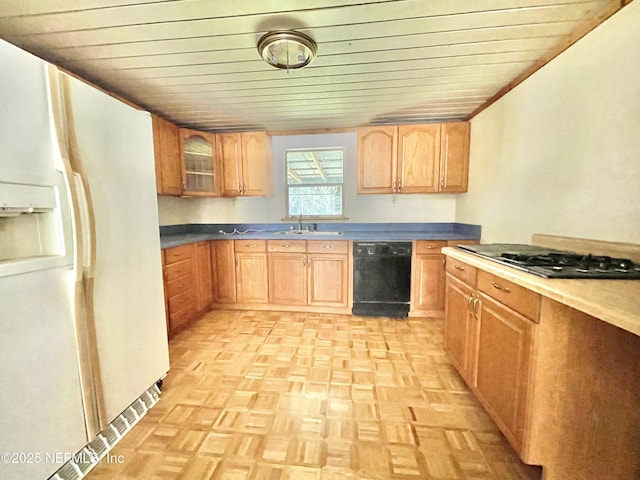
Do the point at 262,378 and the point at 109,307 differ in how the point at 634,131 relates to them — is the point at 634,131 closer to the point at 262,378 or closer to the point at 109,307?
the point at 262,378

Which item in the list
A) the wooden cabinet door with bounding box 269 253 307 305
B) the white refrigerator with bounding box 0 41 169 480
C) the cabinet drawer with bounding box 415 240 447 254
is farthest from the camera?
the wooden cabinet door with bounding box 269 253 307 305

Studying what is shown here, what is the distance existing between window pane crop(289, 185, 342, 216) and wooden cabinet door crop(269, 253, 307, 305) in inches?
32.7

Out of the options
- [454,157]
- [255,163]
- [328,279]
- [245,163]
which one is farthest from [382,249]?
[245,163]

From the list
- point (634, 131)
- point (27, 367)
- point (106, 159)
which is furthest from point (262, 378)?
point (634, 131)

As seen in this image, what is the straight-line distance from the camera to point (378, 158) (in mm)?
3160

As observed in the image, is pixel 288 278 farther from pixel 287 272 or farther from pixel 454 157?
pixel 454 157

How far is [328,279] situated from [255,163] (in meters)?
1.71

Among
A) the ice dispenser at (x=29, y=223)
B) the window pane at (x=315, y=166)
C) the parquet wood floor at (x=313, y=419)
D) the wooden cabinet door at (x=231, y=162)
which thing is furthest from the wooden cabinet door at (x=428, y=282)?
the ice dispenser at (x=29, y=223)

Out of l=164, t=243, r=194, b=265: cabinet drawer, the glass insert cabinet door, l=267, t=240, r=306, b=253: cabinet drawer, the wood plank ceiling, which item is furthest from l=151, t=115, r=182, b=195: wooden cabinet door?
l=267, t=240, r=306, b=253: cabinet drawer

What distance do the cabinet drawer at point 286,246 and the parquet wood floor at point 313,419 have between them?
40.4 inches

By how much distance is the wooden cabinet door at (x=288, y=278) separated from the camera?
311 centimetres

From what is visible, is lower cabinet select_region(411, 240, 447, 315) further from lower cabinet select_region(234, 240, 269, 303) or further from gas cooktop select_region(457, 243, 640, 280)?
lower cabinet select_region(234, 240, 269, 303)

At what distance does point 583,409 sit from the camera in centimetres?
107

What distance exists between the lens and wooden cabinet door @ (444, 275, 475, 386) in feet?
5.39
